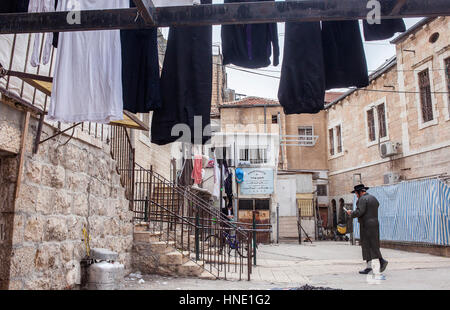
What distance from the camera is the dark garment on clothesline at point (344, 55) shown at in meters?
3.61

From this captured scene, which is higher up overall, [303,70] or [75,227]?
[303,70]

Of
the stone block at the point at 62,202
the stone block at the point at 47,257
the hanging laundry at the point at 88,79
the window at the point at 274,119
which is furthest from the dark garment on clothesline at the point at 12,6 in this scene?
the window at the point at 274,119

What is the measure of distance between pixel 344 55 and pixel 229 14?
145cm

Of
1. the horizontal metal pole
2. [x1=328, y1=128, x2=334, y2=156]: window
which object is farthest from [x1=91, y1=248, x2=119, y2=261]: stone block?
[x1=328, y1=128, x2=334, y2=156]: window

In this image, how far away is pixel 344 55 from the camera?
3.67m

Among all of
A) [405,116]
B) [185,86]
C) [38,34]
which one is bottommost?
[185,86]

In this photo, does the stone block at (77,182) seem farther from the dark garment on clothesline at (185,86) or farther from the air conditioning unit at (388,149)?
the air conditioning unit at (388,149)

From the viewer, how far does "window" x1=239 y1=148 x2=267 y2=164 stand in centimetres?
2650

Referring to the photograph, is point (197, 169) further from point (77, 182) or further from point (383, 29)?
point (383, 29)

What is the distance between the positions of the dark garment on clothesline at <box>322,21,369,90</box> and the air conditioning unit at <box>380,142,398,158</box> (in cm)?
1703

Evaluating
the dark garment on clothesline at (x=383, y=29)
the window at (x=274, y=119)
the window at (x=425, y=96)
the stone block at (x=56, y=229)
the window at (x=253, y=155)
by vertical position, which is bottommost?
the stone block at (x=56, y=229)

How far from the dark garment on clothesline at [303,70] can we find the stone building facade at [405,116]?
47.2ft

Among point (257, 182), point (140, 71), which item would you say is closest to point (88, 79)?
point (140, 71)

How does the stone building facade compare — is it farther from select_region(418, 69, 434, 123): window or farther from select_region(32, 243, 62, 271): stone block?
select_region(32, 243, 62, 271): stone block
